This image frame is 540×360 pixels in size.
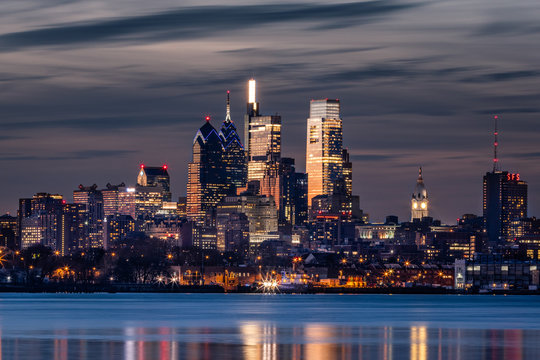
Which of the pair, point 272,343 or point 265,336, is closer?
point 272,343

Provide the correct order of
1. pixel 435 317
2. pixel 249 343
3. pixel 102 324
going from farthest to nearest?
pixel 435 317 → pixel 102 324 → pixel 249 343

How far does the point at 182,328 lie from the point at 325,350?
23501mm

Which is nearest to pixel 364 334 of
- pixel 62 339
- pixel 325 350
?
pixel 325 350

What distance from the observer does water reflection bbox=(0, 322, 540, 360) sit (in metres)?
69.4

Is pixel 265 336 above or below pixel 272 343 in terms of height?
below

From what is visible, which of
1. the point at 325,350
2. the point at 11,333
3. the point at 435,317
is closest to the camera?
the point at 325,350

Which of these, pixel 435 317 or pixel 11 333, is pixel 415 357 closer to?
pixel 11 333

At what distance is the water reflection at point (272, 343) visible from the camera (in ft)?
228

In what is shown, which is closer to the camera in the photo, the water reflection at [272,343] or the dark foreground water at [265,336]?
the water reflection at [272,343]

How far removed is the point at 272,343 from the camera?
7888cm

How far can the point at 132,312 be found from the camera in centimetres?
12825

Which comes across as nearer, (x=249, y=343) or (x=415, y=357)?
(x=415, y=357)

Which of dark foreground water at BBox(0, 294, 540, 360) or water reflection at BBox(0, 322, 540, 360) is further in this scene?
dark foreground water at BBox(0, 294, 540, 360)

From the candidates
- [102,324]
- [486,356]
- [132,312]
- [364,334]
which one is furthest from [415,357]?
[132,312]
